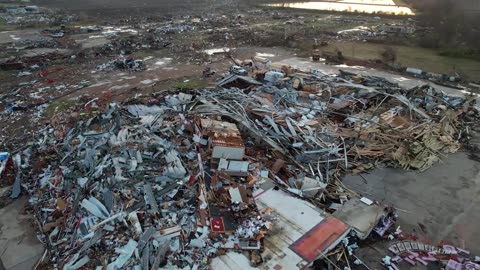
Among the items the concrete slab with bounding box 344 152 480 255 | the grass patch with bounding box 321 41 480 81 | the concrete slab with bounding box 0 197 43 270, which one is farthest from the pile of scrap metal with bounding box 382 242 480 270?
the grass patch with bounding box 321 41 480 81

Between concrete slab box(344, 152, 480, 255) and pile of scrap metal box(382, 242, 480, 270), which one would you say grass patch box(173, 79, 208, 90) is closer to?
Answer: concrete slab box(344, 152, 480, 255)

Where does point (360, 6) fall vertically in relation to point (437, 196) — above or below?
above

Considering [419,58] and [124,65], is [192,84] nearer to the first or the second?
[124,65]

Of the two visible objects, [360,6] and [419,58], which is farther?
[360,6]

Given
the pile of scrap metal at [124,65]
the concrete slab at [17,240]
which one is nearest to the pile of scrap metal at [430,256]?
the concrete slab at [17,240]

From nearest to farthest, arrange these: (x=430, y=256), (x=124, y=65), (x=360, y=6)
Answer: (x=430, y=256)
(x=124, y=65)
(x=360, y=6)

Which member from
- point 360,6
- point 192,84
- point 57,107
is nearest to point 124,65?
point 192,84

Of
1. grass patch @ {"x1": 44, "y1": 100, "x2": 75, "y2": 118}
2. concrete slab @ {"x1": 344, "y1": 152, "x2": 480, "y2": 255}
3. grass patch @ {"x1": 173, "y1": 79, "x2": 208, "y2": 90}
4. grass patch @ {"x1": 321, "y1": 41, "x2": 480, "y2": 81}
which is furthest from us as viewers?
grass patch @ {"x1": 321, "y1": 41, "x2": 480, "y2": 81}
